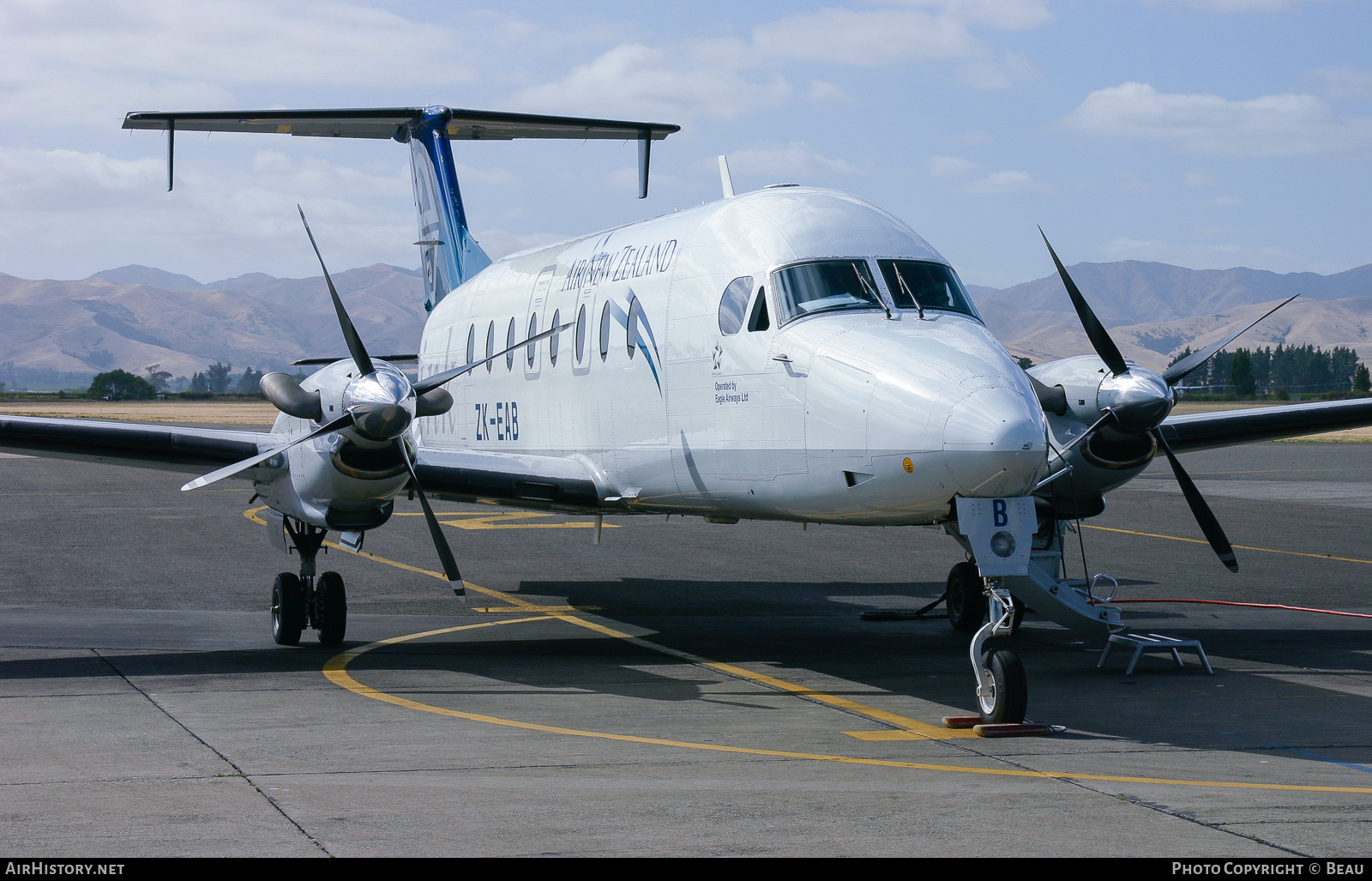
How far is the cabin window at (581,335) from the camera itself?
43.7 ft

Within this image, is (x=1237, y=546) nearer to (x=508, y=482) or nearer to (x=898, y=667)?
(x=898, y=667)

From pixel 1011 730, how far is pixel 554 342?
706cm

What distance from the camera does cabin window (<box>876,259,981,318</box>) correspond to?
33.3 ft

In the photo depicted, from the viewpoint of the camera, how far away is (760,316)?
34.4ft

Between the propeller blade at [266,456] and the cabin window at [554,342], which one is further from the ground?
the cabin window at [554,342]

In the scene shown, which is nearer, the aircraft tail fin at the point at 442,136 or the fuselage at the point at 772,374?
the fuselage at the point at 772,374

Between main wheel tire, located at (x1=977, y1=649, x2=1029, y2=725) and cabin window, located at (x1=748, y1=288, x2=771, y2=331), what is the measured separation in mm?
3187

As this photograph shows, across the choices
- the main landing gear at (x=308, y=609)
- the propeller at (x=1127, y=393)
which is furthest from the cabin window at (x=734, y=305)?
the main landing gear at (x=308, y=609)

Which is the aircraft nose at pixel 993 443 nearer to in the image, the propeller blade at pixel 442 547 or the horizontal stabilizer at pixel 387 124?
the propeller blade at pixel 442 547

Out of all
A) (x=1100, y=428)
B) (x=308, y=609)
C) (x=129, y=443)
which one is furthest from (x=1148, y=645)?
(x=129, y=443)

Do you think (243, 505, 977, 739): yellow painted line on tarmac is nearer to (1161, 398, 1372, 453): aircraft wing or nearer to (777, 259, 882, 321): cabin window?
(777, 259, 882, 321): cabin window

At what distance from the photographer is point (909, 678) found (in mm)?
11094

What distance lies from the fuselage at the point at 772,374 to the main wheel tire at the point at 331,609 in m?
2.57
